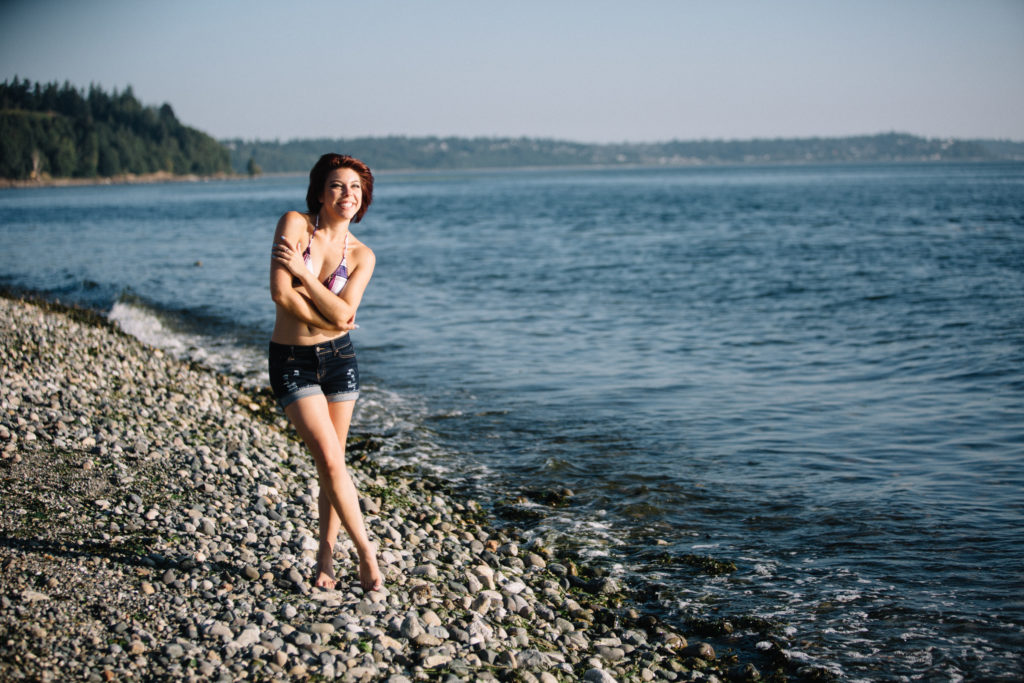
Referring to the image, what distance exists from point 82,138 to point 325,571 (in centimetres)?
18149

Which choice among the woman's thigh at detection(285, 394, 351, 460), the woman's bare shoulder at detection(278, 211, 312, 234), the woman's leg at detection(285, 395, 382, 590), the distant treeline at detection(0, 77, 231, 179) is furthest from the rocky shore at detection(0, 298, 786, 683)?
the distant treeline at detection(0, 77, 231, 179)

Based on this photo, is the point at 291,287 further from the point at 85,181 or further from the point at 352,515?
the point at 85,181

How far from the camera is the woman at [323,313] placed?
4.76 meters

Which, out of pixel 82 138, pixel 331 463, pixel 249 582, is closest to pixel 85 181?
pixel 82 138

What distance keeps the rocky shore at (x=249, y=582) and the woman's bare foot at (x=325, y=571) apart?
81 millimetres

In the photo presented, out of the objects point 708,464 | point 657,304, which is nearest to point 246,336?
point 657,304

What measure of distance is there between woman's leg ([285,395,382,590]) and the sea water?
280 centimetres

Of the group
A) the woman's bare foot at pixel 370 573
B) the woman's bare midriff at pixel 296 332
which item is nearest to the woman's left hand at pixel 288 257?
the woman's bare midriff at pixel 296 332

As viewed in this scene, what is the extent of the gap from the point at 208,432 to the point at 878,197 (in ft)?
273

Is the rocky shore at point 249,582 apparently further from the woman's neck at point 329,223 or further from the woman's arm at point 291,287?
the woman's neck at point 329,223

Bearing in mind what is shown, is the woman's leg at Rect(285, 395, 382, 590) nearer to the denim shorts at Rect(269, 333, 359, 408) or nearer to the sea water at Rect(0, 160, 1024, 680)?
the denim shorts at Rect(269, 333, 359, 408)

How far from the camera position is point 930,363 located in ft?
51.9

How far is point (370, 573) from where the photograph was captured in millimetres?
5449

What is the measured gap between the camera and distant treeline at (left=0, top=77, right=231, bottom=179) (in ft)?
389
